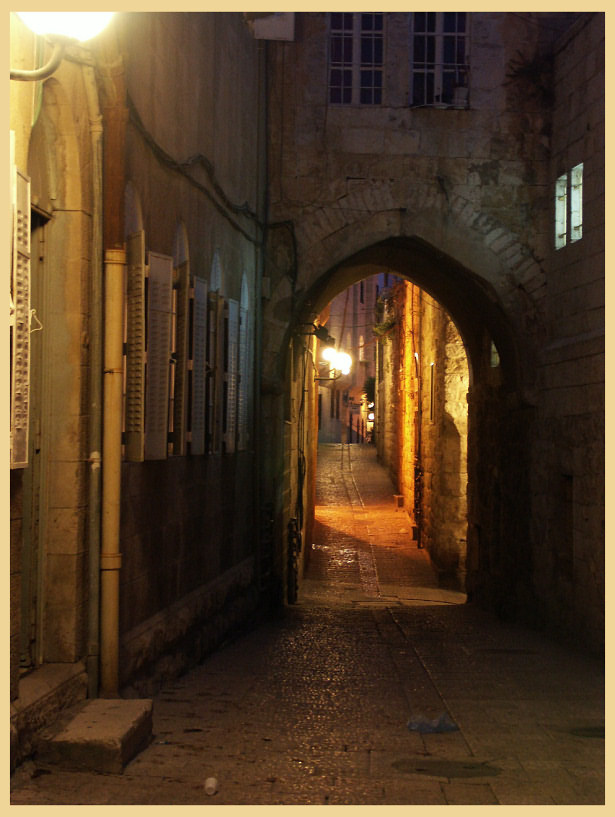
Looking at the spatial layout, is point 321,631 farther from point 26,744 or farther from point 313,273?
point 26,744

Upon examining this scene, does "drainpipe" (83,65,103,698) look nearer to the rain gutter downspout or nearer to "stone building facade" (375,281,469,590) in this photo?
the rain gutter downspout

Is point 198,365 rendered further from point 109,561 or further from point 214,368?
point 109,561

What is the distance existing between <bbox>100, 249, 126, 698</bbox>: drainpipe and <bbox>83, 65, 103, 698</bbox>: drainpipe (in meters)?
0.05

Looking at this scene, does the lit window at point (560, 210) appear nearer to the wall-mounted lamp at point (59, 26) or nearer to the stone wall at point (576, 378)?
the stone wall at point (576, 378)

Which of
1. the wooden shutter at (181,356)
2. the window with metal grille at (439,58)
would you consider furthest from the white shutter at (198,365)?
the window with metal grille at (439,58)

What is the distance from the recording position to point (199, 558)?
7.70 meters

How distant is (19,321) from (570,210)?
7.35 metres

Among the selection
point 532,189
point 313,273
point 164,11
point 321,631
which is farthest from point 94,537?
point 532,189

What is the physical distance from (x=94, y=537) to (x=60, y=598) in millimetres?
372

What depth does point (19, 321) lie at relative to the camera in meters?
3.93

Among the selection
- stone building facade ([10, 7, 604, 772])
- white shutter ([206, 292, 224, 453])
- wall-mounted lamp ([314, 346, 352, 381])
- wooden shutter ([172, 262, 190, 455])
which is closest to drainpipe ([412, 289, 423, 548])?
wall-mounted lamp ([314, 346, 352, 381])

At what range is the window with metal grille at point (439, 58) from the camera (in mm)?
11008

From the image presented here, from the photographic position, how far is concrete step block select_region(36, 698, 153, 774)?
424 centimetres

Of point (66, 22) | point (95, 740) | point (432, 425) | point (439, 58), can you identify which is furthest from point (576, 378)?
point (432, 425)
